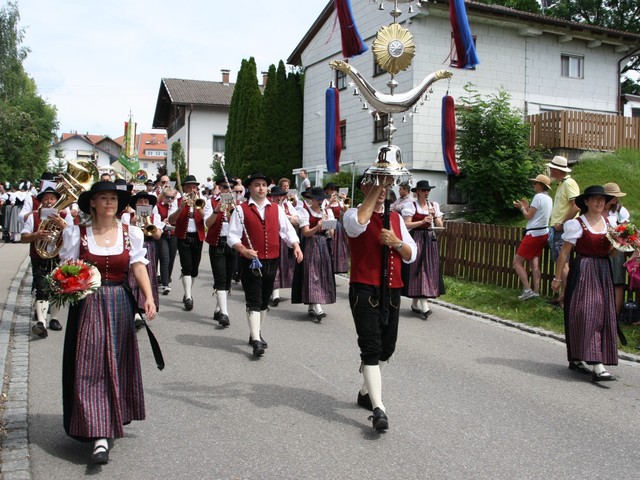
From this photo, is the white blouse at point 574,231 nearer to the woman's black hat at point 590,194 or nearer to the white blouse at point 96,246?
the woman's black hat at point 590,194

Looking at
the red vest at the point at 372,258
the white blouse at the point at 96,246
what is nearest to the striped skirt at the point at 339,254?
the red vest at the point at 372,258

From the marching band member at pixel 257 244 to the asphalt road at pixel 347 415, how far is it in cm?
54

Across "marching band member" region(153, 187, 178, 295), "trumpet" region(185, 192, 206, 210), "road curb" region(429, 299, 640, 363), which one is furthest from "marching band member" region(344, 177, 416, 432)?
"marching band member" region(153, 187, 178, 295)

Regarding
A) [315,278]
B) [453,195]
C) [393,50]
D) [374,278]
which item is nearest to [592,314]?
[374,278]

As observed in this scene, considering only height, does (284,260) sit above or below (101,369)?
above

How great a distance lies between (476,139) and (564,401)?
14691 millimetres

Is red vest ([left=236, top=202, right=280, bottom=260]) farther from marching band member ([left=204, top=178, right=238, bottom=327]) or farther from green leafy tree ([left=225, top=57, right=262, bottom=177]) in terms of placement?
green leafy tree ([left=225, top=57, right=262, bottom=177])

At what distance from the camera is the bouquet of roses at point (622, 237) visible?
655cm

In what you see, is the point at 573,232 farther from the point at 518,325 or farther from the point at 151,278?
the point at 151,278

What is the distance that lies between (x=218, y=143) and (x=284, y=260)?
40.6 m

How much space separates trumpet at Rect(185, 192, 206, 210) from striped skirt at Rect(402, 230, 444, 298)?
10.6ft

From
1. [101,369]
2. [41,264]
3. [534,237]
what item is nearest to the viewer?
[101,369]

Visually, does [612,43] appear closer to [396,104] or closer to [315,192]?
[315,192]

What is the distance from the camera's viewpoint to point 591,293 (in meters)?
6.68
